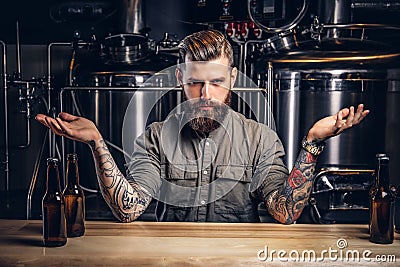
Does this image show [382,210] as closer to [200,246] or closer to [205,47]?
[200,246]

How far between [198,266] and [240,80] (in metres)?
3.00

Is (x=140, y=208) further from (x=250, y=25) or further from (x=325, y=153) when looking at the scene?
(x=250, y=25)

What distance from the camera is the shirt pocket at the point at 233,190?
89.6 inches

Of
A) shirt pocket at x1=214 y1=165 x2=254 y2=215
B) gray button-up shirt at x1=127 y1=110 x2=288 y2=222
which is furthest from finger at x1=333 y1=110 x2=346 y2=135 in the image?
shirt pocket at x1=214 y1=165 x2=254 y2=215

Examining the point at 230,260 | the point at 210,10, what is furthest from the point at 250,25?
the point at 230,260

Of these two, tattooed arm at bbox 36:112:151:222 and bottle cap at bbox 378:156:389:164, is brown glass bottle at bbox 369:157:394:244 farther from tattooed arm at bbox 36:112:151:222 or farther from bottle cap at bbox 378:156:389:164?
tattooed arm at bbox 36:112:151:222

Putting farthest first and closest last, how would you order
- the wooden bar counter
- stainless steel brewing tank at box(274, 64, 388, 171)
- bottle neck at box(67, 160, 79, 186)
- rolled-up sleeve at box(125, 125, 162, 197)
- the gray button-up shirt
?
stainless steel brewing tank at box(274, 64, 388, 171), the gray button-up shirt, rolled-up sleeve at box(125, 125, 162, 197), bottle neck at box(67, 160, 79, 186), the wooden bar counter

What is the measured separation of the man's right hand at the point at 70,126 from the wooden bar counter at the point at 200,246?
0.95 ft

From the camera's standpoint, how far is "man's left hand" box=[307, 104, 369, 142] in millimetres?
1619

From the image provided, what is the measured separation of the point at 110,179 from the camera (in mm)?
1843

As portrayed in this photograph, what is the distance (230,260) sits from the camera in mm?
1449

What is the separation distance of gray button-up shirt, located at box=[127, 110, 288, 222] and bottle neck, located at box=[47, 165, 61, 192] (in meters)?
0.60

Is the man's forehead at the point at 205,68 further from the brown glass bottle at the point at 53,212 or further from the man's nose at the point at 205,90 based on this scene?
the brown glass bottle at the point at 53,212

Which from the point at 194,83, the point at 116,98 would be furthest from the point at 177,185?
the point at 116,98
